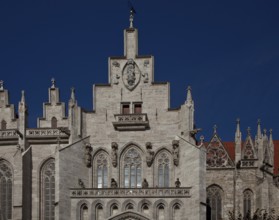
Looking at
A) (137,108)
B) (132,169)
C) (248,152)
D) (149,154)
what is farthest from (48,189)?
(248,152)

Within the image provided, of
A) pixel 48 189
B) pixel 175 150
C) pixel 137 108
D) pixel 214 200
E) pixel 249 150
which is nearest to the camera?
pixel 175 150

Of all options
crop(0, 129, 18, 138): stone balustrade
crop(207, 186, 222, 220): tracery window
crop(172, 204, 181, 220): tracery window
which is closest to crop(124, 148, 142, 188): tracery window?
crop(172, 204, 181, 220): tracery window

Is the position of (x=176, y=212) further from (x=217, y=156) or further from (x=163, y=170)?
(x=217, y=156)

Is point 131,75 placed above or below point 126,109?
above

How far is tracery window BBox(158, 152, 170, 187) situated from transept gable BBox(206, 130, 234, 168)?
497 cm

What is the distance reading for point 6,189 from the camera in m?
46.8

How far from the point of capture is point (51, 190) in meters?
46.9

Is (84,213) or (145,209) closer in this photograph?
(145,209)

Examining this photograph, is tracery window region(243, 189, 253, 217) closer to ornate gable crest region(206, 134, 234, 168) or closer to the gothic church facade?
the gothic church facade

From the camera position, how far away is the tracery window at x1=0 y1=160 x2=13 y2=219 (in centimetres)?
4662

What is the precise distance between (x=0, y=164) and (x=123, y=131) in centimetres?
772

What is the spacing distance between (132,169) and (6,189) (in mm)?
7580

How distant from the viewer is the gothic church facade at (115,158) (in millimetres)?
43219

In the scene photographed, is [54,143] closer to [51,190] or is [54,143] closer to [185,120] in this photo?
[51,190]
